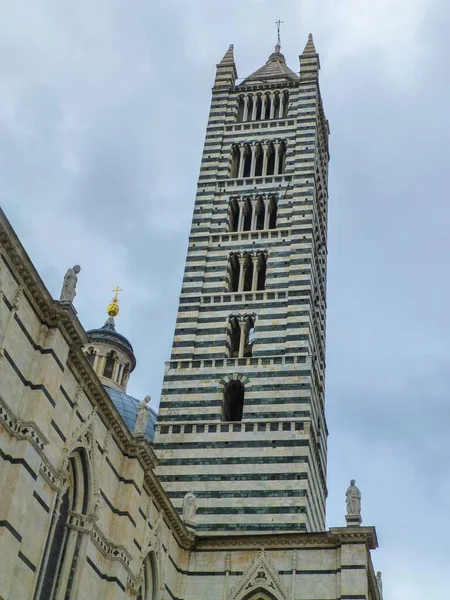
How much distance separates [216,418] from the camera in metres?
26.3

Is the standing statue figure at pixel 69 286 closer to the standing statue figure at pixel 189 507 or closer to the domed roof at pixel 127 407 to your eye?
the standing statue figure at pixel 189 507

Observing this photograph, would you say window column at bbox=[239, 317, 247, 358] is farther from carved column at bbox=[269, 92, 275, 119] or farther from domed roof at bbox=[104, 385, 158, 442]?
domed roof at bbox=[104, 385, 158, 442]

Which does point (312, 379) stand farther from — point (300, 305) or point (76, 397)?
point (76, 397)

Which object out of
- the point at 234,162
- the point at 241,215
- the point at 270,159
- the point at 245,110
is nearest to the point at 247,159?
the point at 234,162

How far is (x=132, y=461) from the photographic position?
65.6ft

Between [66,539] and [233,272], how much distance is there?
14.3 meters

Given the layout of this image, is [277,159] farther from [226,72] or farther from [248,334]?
[248,334]

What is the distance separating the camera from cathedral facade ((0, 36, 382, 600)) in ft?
52.7

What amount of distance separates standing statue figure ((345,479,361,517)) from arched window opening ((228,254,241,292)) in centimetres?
931

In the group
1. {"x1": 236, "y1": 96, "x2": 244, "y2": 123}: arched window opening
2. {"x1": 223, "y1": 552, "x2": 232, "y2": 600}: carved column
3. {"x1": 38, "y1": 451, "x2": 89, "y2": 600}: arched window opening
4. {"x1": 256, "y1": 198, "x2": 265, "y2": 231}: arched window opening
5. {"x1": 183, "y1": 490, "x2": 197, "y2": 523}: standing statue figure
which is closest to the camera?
{"x1": 38, "y1": 451, "x2": 89, "y2": 600}: arched window opening

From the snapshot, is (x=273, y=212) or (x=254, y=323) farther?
(x=273, y=212)

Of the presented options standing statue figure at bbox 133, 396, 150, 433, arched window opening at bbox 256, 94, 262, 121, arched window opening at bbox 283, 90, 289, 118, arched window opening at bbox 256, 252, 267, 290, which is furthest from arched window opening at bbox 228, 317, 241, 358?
arched window opening at bbox 283, 90, 289, 118

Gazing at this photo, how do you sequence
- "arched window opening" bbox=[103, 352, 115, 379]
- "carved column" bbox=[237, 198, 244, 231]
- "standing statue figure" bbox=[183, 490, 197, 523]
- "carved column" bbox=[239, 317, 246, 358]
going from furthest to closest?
1. "arched window opening" bbox=[103, 352, 115, 379]
2. "carved column" bbox=[237, 198, 244, 231]
3. "carved column" bbox=[239, 317, 246, 358]
4. "standing statue figure" bbox=[183, 490, 197, 523]

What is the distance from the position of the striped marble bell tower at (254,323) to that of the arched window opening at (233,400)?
0.04 metres
